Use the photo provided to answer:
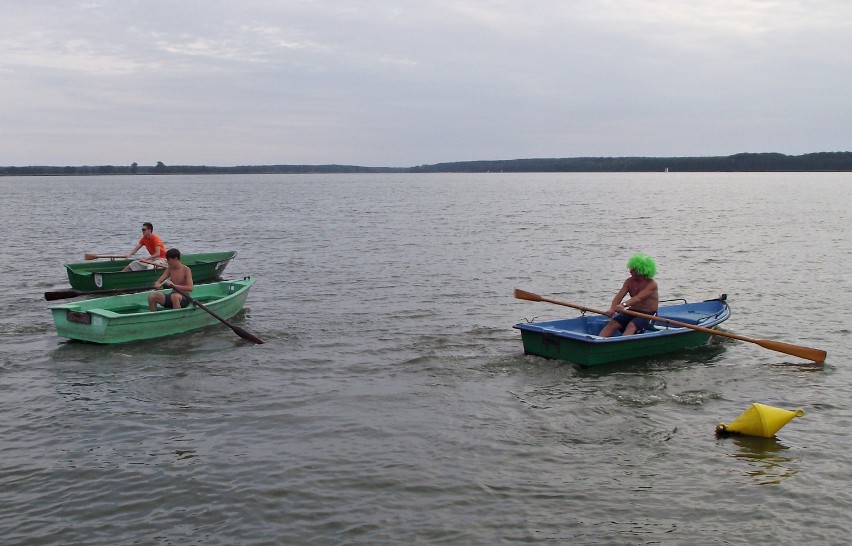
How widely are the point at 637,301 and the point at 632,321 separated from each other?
38cm

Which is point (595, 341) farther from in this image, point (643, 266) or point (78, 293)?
point (78, 293)

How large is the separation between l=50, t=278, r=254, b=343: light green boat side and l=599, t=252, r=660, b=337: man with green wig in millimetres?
8128

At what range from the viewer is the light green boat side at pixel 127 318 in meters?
14.8

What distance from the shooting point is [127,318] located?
14914mm

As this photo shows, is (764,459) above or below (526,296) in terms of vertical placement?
below

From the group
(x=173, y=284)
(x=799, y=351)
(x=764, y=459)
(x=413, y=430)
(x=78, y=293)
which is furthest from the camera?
(x=78, y=293)

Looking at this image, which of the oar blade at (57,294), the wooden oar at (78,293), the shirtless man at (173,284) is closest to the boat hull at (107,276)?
the wooden oar at (78,293)

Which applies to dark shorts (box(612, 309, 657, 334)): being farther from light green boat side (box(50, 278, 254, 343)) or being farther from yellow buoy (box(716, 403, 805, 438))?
light green boat side (box(50, 278, 254, 343))

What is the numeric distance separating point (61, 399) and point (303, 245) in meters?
24.2

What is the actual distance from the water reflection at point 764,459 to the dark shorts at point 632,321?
3.98 m

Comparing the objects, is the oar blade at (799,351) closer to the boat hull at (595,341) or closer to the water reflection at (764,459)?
the boat hull at (595,341)

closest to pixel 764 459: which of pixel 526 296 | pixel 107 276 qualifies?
pixel 526 296

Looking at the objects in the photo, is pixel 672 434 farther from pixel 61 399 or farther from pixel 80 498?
pixel 61 399

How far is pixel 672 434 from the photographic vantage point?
10.6 meters
